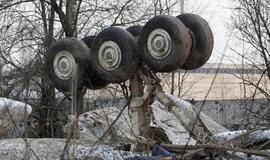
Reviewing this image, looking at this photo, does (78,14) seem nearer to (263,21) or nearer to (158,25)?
(263,21)

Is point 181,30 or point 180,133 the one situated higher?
point 181,30

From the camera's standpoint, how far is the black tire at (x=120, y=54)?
5.37 meters

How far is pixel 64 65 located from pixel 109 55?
57 centimetres

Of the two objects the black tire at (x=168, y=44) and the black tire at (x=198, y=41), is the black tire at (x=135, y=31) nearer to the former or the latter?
the black tire at (x=198, y=41)

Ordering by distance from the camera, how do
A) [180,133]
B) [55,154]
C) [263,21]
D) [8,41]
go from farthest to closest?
1. [8,41]
2. [263,21]
3. [180,133]
4. [55,154]

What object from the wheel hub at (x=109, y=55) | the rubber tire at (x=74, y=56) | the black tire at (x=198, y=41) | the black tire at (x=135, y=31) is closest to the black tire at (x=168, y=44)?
the wheel hub at (x=109, y=55)

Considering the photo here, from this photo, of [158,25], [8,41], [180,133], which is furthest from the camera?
[8,41]

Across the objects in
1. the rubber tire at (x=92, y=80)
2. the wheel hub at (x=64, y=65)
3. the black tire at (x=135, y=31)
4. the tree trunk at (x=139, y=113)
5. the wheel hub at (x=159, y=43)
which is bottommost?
the tree trunk at (x=139, y=113)

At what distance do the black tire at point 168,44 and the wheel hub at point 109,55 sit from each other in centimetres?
23

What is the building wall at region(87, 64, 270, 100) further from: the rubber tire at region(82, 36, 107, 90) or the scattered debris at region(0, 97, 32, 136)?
the scattered debris at region(0, 97, 32, 136)

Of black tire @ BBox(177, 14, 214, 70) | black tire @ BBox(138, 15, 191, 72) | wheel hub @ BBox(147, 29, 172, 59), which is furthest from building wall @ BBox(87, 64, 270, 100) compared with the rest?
wheel hub @ BBox(147, 29, 172, 59)

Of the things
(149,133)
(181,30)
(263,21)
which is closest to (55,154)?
(149,133)

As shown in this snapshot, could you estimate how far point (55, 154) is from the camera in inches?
194

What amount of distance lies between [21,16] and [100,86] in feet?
22.8
